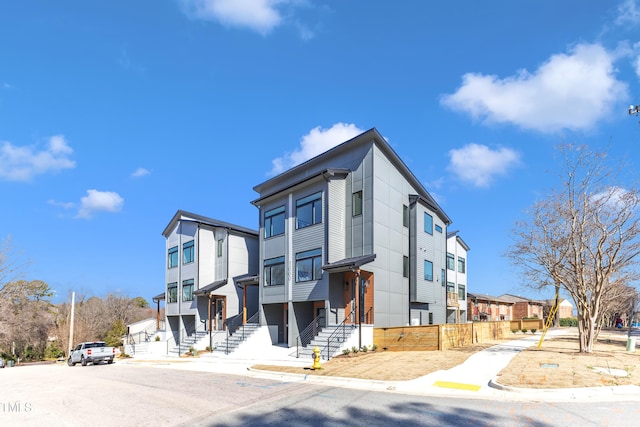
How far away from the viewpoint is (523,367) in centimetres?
1588

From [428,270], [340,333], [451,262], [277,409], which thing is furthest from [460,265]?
[277,409]

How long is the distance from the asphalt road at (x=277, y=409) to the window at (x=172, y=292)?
933 inches

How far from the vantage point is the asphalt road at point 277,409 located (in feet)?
30.9

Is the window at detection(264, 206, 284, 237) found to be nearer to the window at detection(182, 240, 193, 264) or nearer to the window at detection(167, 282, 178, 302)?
the window at detection(182, 240, 193, 264)

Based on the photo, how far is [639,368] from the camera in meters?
16.0

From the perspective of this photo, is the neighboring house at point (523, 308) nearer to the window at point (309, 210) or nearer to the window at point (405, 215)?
the window at point (405, 215)

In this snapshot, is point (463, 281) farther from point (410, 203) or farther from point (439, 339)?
point (439, 339)

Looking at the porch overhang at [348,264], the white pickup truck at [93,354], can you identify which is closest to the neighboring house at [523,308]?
the porch overhang at [348,264]

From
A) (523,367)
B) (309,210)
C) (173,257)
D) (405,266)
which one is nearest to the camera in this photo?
(523,367)

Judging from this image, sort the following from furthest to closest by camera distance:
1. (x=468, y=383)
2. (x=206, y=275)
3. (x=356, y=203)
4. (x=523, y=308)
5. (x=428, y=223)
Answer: (x=523, y=308) → (x=206, y=275) → (x=428, y=223) → (x=356, y=203) → (x=468, y=383)

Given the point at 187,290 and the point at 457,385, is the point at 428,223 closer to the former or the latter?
the point at 457,385

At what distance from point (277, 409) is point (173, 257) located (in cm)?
3130

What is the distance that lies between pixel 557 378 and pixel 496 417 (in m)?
5.08

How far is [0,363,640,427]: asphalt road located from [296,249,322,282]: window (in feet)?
34.6
